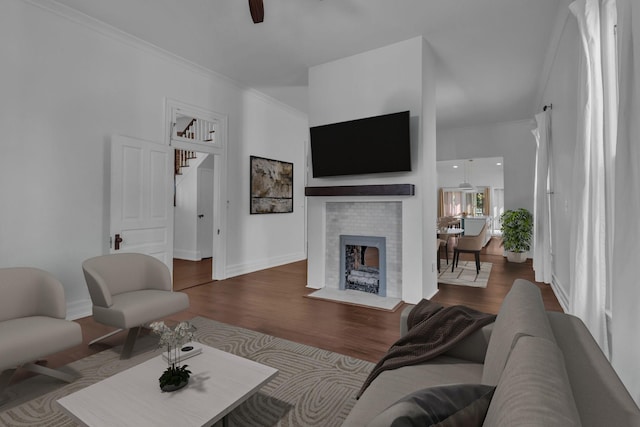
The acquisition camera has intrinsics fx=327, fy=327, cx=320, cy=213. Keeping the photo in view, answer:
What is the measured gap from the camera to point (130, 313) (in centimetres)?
251

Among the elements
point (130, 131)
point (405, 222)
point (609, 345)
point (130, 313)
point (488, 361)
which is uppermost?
point (130, 131)

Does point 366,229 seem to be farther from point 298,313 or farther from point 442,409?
point 442,409

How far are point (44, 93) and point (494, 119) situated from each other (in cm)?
807

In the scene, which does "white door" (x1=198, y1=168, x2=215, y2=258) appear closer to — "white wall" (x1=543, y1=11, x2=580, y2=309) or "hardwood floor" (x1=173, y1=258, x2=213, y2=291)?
"hardwood floor" (x1=173, y1=258, x2=213, y2=291)

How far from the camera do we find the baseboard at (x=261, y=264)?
5.47 m

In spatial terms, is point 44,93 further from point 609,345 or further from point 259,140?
point 609,345

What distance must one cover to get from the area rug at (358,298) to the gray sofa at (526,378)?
2209 millimetres

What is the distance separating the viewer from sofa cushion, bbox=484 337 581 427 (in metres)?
0.58

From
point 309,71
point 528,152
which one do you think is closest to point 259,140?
point 309,71

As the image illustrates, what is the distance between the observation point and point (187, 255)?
7402 mm

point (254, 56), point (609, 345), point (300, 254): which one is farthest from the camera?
point (300, 254)

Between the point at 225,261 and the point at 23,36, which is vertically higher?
the point at 23,36

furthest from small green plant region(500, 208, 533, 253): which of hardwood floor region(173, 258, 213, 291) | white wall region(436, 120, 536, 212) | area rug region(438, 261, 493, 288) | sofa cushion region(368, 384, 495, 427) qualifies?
sofa cushion region(368, 384, 495, 427)

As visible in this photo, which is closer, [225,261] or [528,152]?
[225,261]
